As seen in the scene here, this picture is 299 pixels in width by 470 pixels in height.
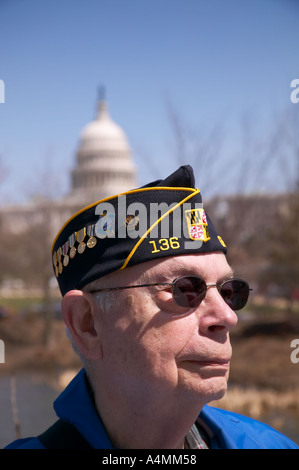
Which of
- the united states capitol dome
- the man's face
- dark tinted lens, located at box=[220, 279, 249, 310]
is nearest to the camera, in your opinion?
the man's face

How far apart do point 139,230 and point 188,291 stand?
222mm

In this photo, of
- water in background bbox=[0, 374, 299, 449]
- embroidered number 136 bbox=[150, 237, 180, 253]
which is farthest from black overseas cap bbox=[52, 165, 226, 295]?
water in background bbox=[0, 374, 299, 449]

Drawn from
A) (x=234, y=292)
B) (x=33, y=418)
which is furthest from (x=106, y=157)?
(x=234, y=292)

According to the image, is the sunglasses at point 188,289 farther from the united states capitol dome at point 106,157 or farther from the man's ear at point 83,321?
the united states capitol dome at point 106,157

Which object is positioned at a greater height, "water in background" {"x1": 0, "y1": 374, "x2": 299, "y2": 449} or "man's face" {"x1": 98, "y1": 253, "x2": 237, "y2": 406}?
"man's face" {"x1": 98, "y1": 253, "x2": 237, "y2": 406}

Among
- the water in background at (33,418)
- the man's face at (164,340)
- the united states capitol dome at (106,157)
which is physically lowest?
the water in background at (33,418)

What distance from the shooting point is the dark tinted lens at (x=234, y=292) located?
1.72m

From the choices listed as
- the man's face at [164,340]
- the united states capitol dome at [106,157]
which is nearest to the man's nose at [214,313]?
the man's face at [164,340]

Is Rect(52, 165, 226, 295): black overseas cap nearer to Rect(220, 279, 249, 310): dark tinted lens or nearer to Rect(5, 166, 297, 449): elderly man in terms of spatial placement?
Rect(5, 166, 297, 449): elderly man

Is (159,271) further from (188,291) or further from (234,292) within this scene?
(234,292)

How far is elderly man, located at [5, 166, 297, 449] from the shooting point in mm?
1577
